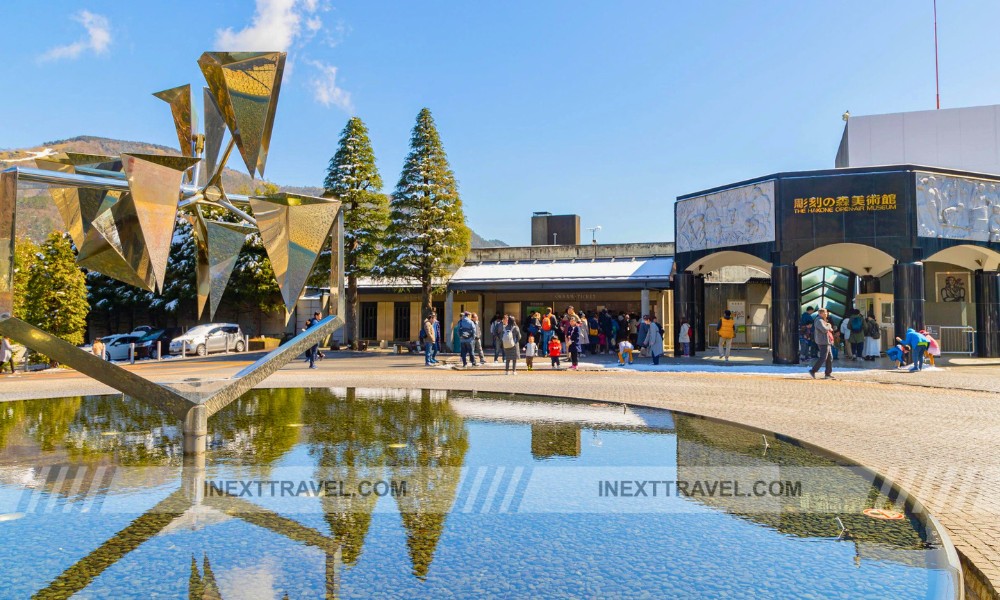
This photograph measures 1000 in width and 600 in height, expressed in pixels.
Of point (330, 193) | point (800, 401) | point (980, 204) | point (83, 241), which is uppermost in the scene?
point (330, 193)

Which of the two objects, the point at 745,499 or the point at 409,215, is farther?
the point at 409,215

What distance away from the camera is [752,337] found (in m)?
30.3

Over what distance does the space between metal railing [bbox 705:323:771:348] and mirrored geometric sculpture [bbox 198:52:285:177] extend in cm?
2579

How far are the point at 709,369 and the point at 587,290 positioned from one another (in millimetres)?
10823

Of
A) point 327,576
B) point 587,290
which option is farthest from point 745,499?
point 587,290

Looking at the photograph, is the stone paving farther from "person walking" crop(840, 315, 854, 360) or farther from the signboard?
the signboard

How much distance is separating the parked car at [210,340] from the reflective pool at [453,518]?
21.2m

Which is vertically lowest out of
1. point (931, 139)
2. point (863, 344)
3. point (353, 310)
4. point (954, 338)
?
point (863, 344)

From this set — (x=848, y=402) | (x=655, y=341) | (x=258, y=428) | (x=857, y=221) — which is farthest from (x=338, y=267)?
(x=857, y=221)

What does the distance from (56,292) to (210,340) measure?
7.85 meters

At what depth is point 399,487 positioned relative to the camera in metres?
5.29

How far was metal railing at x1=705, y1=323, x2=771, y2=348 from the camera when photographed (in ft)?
98.1

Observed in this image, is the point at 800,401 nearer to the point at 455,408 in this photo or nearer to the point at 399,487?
the point at 455,408

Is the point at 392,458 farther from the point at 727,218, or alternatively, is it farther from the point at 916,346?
the point at 727,218
